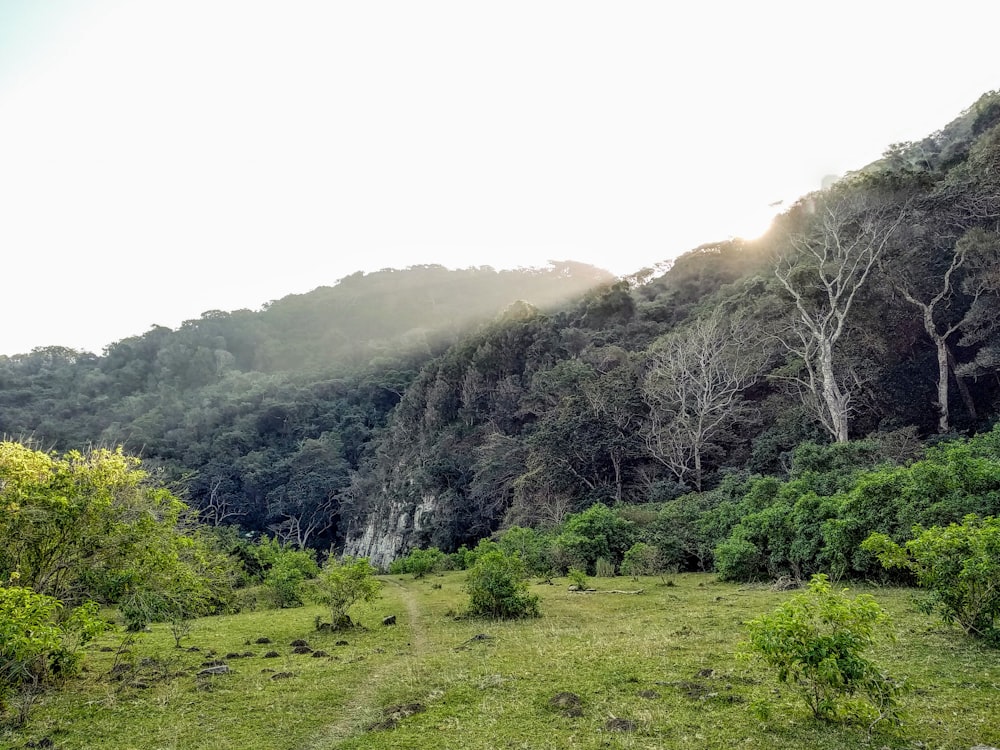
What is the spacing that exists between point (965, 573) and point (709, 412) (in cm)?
3446

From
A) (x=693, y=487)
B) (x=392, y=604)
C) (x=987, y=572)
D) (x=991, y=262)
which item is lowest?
(x=693, y=487)

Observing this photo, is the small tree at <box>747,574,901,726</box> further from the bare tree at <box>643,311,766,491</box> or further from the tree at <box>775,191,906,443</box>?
the bare tree at <box>643,311,766,491</box>

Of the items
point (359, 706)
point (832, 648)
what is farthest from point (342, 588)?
point (832, 648)

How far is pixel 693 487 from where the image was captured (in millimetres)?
39812

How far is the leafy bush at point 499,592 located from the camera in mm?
16453

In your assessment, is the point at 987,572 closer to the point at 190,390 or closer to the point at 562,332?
the point at 562,332

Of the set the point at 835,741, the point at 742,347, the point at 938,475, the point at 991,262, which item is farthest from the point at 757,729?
the point at 742,347

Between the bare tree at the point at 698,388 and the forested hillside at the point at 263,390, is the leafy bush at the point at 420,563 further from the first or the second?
the forested hillside at the point at 263,390

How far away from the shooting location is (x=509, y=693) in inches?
358

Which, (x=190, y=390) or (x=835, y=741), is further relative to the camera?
(x=190, y=390)

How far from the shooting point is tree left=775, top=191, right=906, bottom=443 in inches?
1357

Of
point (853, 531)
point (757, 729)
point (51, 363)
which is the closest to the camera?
point (757, 729)

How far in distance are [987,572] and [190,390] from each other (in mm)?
126004

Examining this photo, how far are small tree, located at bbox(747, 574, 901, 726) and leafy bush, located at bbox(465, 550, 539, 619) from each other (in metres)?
10.3
